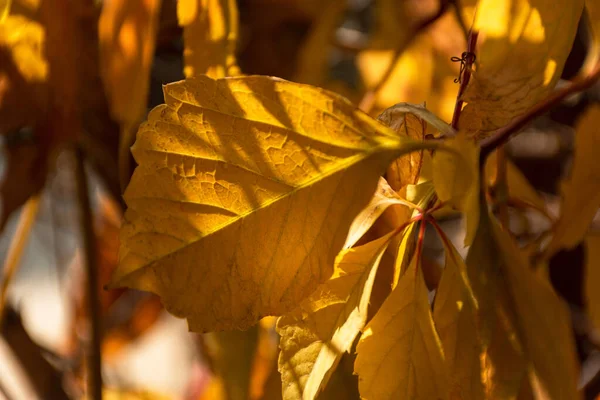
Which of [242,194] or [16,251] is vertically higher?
[16,251]

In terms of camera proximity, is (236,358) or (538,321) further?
(236,358)

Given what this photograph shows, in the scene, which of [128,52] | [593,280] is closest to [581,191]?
[593,280]

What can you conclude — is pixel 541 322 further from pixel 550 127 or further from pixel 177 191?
pixel 550 127

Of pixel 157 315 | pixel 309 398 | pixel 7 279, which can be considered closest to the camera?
pixel 309 398

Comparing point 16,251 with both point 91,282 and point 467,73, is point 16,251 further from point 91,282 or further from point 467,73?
point 467,73

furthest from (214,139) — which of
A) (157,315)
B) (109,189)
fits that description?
(157,315)

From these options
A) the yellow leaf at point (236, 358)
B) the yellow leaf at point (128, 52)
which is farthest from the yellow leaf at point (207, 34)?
the yellow leaf at point (236, 358)

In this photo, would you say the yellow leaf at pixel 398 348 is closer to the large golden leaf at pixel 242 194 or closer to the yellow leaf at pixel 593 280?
the large golden leaf at pixel 242 194
